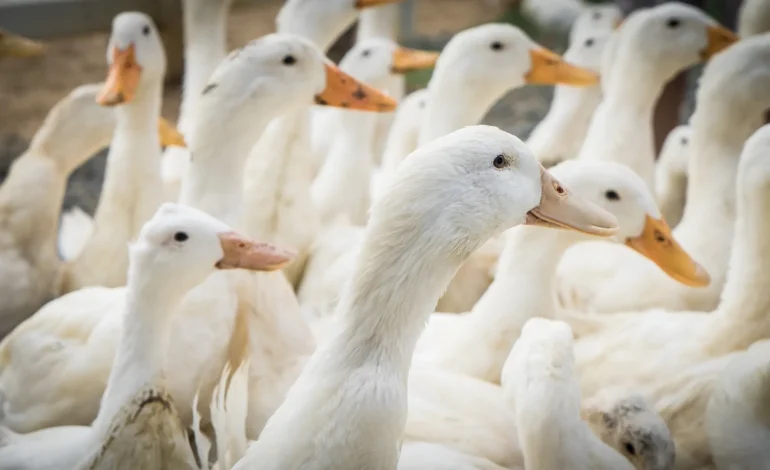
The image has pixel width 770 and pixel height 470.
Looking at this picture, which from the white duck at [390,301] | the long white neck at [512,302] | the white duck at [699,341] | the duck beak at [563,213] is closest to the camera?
the white duck at [390,301]

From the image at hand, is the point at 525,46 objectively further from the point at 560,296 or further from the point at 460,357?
the point at 460,357

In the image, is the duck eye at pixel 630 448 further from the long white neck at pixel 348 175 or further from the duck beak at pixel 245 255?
the long white neck at pixel 348 175

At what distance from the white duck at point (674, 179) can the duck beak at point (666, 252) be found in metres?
1.01

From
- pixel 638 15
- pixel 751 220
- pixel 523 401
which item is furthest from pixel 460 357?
pixel 638 15

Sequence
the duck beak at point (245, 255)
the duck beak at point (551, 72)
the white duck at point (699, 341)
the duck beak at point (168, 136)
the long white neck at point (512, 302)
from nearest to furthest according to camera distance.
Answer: the duck beak at point (245, 255)
the white duck at point (699, 341)
the long white neck at point (512, 302)
the duck beak at point (551, 72)
the duck beak at point (168, 136)

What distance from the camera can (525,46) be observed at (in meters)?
2.77

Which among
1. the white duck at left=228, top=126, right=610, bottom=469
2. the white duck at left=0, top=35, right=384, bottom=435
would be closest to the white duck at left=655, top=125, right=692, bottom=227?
the white duck at left=0, top=35, right=384, bottom=435

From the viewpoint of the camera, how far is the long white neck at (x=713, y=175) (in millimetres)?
2592

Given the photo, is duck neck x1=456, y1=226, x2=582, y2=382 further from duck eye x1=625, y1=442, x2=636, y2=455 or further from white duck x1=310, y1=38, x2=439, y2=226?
white duck x1=310, y1=38, x2=439, y2=226

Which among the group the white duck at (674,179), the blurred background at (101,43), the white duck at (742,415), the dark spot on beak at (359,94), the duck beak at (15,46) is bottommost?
the blurred background at (101,43)

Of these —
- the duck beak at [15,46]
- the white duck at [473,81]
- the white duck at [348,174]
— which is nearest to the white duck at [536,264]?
the white duck at [473,81]

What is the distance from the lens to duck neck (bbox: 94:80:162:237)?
2.71m

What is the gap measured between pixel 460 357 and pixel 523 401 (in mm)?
483

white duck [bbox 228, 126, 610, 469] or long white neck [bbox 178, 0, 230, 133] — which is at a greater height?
white duck [bbox 228, 126, 610, 469]
